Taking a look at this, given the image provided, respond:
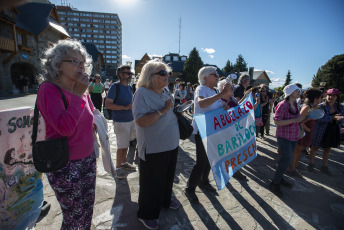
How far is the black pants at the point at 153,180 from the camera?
7.09 ft

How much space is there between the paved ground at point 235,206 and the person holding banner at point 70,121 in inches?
37.3

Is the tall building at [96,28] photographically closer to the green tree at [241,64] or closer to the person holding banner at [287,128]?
the green tree at [241,64]

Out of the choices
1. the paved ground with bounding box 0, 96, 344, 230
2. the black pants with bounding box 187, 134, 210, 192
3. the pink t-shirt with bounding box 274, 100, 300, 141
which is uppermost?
the pink t-shirt with bounding box 274, 100, 300, 141

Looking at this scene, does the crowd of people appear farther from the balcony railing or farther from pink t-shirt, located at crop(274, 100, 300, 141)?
the balcony railing

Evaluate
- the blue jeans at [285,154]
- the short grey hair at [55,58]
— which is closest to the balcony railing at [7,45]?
the short grey hair at [55,58]

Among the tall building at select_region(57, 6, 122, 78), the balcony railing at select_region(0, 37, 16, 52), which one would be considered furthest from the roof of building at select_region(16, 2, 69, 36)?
the tall building at select_region(57, 6, 122, 78)

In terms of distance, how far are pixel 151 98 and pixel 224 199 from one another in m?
2.12

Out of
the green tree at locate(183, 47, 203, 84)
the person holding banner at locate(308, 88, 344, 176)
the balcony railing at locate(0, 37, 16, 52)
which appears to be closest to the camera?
the person holding banner at locate(308, 88, 344, 176)

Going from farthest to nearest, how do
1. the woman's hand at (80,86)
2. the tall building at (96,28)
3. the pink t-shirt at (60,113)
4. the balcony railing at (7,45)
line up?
1. the tall building at (96,28)
2. the balcony railing at (7,45)
3. the woman's hand at (80,86)
4. the pink t-shirt at (60,113)

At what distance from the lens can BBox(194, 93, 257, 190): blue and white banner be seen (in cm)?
251

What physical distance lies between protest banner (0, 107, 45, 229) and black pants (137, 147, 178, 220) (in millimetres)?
1245

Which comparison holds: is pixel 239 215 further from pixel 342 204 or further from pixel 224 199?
pixel 342 204

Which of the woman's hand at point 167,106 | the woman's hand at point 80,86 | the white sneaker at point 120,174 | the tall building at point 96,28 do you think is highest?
the tall building at point 96,28

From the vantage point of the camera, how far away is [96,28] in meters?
94.6
